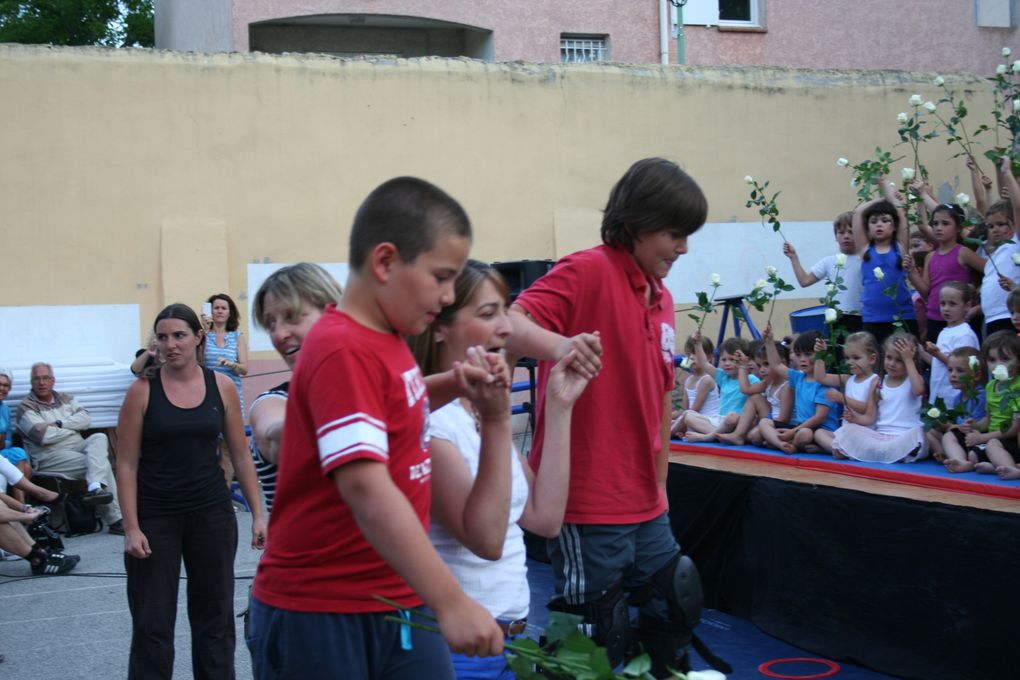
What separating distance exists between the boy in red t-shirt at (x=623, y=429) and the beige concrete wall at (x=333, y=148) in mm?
8566

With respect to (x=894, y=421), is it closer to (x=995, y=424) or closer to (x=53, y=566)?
(x=995, y=424)

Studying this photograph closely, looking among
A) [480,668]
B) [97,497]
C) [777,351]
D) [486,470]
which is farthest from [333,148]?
[486,470]

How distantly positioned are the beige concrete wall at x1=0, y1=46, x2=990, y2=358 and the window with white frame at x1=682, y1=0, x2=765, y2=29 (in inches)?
201

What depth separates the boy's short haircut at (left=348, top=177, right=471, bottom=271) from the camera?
76.0 inches

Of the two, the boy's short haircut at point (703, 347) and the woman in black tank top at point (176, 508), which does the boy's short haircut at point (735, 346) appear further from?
the woman in black tank top at point (176, 508)

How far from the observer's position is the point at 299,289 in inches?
108

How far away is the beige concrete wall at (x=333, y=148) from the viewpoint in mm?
10766

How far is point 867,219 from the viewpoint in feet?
24.0

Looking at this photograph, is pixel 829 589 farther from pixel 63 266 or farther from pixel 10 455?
pixel 63 266

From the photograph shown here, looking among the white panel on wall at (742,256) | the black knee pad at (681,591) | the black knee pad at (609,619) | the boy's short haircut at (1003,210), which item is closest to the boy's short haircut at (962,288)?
the boy's short haircut at (1003,210)

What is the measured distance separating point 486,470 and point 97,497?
7581mm

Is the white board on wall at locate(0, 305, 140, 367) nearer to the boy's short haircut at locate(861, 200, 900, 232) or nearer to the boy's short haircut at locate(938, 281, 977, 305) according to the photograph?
the boy's short haircut at locate(861, 200, 900, 232)

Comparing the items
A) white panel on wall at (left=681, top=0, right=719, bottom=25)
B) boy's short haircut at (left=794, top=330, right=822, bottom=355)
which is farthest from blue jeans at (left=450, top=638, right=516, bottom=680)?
white panel on wall at (left=681, top=0, right=719, bottom=25)

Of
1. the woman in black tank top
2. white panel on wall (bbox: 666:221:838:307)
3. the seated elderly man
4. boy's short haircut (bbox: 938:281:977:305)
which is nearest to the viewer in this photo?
the woman in black tank top
